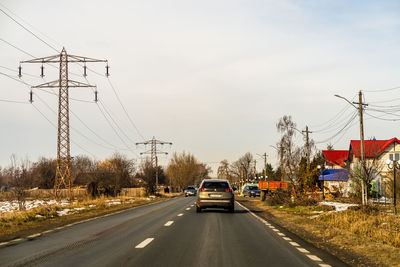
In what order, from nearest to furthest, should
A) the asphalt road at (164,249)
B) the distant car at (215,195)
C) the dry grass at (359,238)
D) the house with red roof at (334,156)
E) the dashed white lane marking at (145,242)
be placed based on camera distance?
the asphalt road at (164,249) < the dry grass at (359,238) < the dashed white lane marking at (145,242) < the distant car at (215,195) < the house with red roof at (334,156)

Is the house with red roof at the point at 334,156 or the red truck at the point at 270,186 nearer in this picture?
the red truck at the point at 270,186

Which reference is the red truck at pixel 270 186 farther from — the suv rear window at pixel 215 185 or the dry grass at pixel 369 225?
the dry grass at pixel 369 225

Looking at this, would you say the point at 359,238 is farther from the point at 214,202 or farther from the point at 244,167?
the point at 244,167

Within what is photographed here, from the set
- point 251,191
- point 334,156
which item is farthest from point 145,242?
point 334,156

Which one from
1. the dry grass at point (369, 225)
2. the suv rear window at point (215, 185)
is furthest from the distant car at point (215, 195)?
the dry grass at point (369, 225)

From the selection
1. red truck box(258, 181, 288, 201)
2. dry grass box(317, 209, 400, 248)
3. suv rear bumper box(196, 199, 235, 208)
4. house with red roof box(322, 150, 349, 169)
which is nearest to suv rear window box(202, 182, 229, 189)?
suv rear bumper box(196, 199, 235, 208)

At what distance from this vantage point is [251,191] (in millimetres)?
61781

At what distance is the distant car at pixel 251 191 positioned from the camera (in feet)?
200

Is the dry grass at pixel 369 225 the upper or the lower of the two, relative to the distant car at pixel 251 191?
upper

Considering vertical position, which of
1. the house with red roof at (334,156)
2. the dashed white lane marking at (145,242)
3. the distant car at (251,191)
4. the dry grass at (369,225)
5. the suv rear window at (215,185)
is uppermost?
the house with red roof at (334,156)

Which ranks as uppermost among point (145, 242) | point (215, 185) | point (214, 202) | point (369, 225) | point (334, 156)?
point (334, 156)

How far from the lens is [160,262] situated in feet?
27.4

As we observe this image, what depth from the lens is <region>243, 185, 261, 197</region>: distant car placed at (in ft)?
200

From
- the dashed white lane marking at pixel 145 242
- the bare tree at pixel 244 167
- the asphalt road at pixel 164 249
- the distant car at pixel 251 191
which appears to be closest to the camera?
the asphalt road at pixel 164 249
